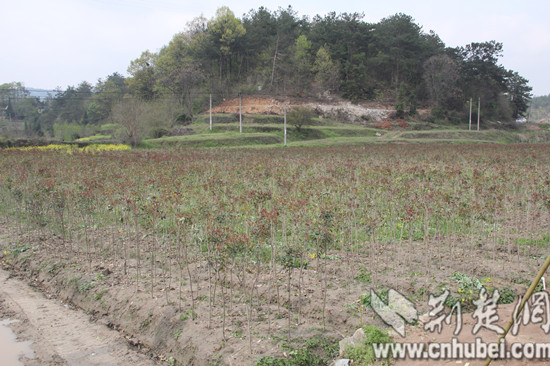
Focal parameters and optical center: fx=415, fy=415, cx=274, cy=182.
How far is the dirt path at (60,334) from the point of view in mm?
5395

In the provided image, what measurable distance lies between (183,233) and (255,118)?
47933mm

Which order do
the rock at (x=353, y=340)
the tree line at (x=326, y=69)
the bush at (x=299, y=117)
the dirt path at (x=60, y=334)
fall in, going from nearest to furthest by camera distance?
the rock at (x=353, y=340) < the dirt path at (x=60, y=334) < the bush at (x=299, y=117) < the tree line at (x=326, y=69)

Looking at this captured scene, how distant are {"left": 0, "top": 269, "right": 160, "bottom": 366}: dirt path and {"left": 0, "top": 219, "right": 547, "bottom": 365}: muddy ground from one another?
0.05 ft

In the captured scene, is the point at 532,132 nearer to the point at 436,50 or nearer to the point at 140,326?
the point at 436,50

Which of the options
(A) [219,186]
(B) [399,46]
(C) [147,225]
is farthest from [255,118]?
(C) [147,225]

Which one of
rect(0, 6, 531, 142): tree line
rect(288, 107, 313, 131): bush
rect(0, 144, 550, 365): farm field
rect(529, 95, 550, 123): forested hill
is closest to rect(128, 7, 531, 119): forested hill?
rect(0, 6, 531, 142): tree line

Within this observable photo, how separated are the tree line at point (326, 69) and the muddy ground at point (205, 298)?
53469mm

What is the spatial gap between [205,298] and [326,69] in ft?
202

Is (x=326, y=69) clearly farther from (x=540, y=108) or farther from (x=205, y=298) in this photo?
(x=540, y=108)

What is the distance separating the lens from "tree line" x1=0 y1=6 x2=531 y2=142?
63469 mm

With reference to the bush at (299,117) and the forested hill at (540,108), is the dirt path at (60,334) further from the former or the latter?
the forested hill at (540,108)

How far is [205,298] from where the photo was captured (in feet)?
21.2

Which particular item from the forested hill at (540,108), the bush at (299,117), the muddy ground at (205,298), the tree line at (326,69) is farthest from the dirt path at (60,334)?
the forested hill at (540,108)

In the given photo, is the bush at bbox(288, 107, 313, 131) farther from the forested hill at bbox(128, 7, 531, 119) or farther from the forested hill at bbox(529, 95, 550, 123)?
the forested hill at bbox(529, 95, 550, 123)
